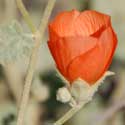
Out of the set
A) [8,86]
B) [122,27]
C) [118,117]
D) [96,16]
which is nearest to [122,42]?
[122,27]

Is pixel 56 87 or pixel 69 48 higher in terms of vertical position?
pixel 69 48

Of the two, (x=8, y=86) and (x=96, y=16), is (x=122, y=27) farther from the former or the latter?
(x=96, y=16)

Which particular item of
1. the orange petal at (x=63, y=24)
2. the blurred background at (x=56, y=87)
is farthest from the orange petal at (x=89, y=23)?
the blurred background at (x=56, y=87)

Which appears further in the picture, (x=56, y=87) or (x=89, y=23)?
(x=56, y=87)

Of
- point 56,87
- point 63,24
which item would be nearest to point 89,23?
point 63,24

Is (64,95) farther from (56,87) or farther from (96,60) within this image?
(56,87)

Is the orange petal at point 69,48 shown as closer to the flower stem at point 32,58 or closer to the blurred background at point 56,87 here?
the flower stem at point 32,58
